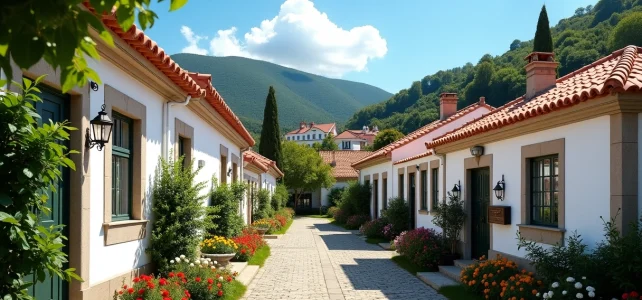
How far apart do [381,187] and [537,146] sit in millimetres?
15879

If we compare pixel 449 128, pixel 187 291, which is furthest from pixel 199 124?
pixel 449 128

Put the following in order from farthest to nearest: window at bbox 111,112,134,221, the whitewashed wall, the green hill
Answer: the green hill, the whitewashed wall, window at bbox 111,112,134,221

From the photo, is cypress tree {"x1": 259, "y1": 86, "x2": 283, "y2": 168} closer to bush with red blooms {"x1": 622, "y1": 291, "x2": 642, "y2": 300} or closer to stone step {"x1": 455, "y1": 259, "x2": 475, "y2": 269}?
stone step {"x1": 455, "y1": 259, "x2": 475, "y2": 269}

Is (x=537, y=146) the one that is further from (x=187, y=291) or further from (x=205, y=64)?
(x=205, y=64)

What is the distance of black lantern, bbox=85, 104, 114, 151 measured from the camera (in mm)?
5832

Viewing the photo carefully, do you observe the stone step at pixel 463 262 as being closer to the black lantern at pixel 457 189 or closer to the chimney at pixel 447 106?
the black lantern at pixel 457 189

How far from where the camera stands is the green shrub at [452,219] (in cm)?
1320

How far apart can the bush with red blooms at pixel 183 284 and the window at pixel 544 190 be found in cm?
517

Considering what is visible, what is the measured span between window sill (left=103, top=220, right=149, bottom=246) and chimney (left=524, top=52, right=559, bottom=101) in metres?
8.71

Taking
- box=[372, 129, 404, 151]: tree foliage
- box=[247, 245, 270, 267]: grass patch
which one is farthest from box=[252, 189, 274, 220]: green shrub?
box=[372, 129, 404, 151]: tree foliage

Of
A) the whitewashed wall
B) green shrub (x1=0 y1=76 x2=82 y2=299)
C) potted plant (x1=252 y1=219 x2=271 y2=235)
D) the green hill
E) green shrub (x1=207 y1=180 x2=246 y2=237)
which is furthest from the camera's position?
the green hill

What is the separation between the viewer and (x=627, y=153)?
698cm

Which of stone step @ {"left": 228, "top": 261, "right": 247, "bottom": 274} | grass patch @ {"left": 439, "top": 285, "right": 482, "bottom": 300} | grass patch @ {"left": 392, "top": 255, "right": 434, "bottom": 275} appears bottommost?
grass patch @ {"left": 392, "top": 255, "right": 434, "bottom": 275}

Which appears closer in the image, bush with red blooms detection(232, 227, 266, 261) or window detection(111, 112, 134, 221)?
window detection(111, 112, 134, 221)
